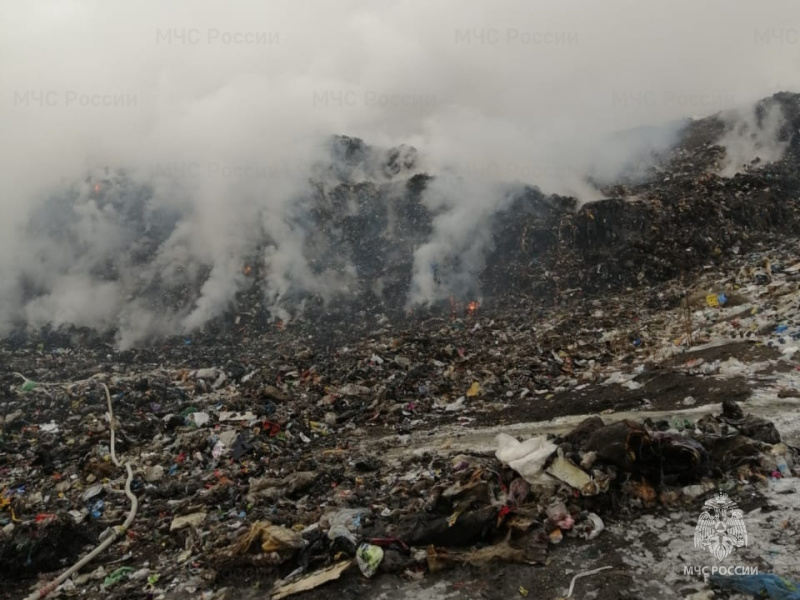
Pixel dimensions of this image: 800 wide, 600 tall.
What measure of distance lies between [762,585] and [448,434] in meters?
3.93

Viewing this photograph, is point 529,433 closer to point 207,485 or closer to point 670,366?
point 670,366

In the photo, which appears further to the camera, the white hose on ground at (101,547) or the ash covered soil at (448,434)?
the white hose on ground at (101,547)

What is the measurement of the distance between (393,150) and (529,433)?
1558 cm

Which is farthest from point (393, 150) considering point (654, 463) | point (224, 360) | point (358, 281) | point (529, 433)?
point (654, 463)

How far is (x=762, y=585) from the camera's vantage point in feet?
8.73

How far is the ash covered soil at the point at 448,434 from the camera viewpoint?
11.3ft

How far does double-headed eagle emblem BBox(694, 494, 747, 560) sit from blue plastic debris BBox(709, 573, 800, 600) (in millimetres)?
276

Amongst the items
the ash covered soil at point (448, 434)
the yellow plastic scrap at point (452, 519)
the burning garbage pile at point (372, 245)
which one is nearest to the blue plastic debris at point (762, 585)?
the ash covered soil at point (448, 434)

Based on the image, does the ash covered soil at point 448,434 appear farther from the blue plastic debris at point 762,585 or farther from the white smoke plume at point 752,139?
the white smoke plume at point 752,139

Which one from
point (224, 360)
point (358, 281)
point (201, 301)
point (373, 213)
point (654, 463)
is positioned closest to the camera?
point (654, 463)

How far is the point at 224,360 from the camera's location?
11.4 meters

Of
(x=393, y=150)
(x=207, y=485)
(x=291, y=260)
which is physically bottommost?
(x=207, y=485)

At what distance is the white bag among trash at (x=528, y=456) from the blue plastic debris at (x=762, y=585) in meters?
1.38

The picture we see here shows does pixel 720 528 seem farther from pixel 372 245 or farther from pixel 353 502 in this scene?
pixel 372 245
